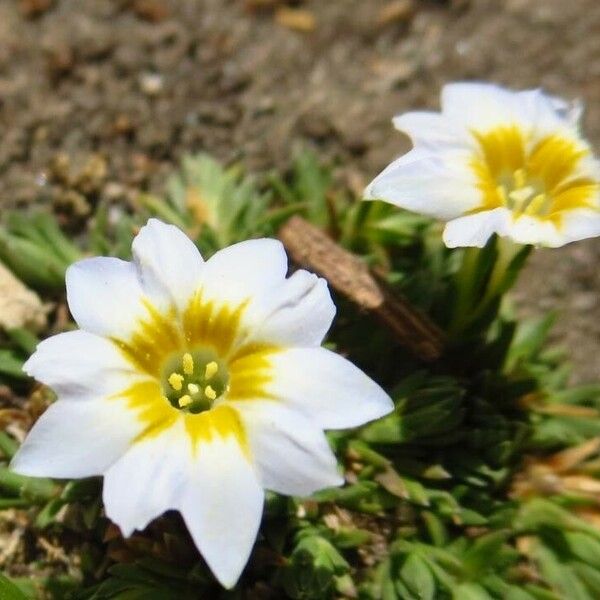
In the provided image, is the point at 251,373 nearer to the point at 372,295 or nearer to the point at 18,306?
the point at 372,295

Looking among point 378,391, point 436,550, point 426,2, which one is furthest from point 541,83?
point 378,391

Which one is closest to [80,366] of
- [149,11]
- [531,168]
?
[531,168]

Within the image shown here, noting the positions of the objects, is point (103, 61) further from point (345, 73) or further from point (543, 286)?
point (543, 286)

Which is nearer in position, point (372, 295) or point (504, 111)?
point (504, 111)

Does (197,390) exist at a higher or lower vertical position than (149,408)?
lower

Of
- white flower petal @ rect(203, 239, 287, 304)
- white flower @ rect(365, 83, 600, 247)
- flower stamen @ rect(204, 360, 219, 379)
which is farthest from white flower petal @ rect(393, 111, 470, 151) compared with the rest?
flower stamen @ rect(204, 360, 219, 379)

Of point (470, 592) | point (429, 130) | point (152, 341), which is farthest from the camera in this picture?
point (470, 592)

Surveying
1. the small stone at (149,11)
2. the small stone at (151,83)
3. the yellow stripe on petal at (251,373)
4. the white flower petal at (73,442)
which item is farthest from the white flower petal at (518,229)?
the small stone at (149,11)

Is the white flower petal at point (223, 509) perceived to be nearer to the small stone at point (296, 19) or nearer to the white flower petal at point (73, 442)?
the white flower petal at point (73, 442)
